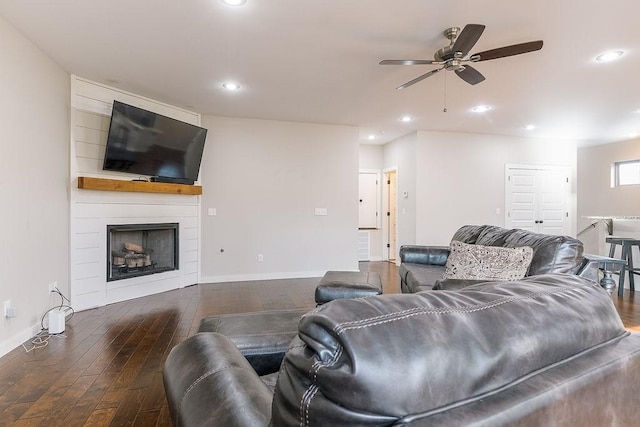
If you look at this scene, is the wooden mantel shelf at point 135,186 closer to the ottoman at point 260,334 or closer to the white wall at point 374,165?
the ottoman at point 260,334

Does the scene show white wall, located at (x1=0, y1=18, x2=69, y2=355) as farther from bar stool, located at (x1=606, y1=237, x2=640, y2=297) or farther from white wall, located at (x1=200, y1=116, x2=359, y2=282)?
bar stool, located at (x1=606, y1=237, x2=640, y2=297)

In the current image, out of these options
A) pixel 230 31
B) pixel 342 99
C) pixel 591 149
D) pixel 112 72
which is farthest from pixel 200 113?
pixel 591 149

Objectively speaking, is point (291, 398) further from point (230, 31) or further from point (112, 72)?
point (112, 72)

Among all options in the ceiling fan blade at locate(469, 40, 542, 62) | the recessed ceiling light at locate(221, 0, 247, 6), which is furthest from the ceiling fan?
the recessed ceiling light at locate(221, 0, 247, 6)

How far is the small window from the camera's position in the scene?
714 cm

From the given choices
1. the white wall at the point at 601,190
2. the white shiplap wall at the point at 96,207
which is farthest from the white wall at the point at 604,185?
the white shiplap wall at the point at 96,207

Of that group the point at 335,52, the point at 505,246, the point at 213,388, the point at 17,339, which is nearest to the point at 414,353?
the point at 213,388

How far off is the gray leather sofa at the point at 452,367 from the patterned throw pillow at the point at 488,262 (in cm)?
163

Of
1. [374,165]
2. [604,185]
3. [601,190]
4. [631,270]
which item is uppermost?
[374,165]

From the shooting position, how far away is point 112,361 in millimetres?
2580

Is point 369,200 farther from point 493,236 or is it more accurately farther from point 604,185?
point 604,185

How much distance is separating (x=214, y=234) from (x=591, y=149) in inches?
335

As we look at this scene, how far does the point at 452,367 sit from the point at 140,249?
4845 mm

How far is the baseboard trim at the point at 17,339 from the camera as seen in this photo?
2697 millimetres
